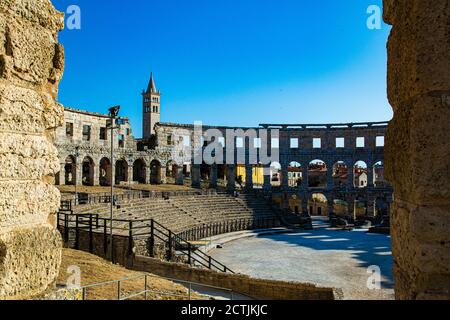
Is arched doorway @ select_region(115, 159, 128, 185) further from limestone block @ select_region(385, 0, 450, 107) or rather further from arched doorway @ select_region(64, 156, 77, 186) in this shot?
limestone block @ select_region(385, 0, 450, 107)

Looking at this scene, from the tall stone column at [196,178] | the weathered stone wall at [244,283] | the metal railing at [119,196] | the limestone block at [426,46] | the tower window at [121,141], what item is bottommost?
the weathered stone wall at [244,283]

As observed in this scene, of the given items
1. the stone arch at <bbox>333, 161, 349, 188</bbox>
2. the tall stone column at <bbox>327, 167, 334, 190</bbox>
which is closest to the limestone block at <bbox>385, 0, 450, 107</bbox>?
the tall stone column at <bbox>327, 167, 334, 190</bbox>

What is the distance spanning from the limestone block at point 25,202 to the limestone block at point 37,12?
46.5 inches

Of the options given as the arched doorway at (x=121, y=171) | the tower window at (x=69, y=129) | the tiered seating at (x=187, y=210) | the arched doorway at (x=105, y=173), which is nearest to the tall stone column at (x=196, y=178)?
the tiered seating at (x=187, y=210)

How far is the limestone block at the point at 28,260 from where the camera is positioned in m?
2.42

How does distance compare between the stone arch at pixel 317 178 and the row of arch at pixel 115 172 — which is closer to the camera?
the row of arch at pixel 115 172

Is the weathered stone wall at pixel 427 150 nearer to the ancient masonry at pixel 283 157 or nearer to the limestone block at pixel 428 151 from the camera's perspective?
the limestone block at pixel 428 151

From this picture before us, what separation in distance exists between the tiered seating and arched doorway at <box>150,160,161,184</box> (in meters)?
7.42

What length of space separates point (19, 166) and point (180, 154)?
3727 cm

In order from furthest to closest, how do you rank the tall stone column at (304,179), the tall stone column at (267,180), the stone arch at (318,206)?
the stone arch at (318,206) → the tall stone column at (304,179) → the tall stone column at (267,180)

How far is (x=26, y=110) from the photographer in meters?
2.62

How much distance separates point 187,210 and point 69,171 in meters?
18.0

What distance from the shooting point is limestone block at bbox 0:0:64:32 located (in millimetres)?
2557

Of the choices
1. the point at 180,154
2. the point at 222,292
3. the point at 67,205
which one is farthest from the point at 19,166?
the point at 180,154
